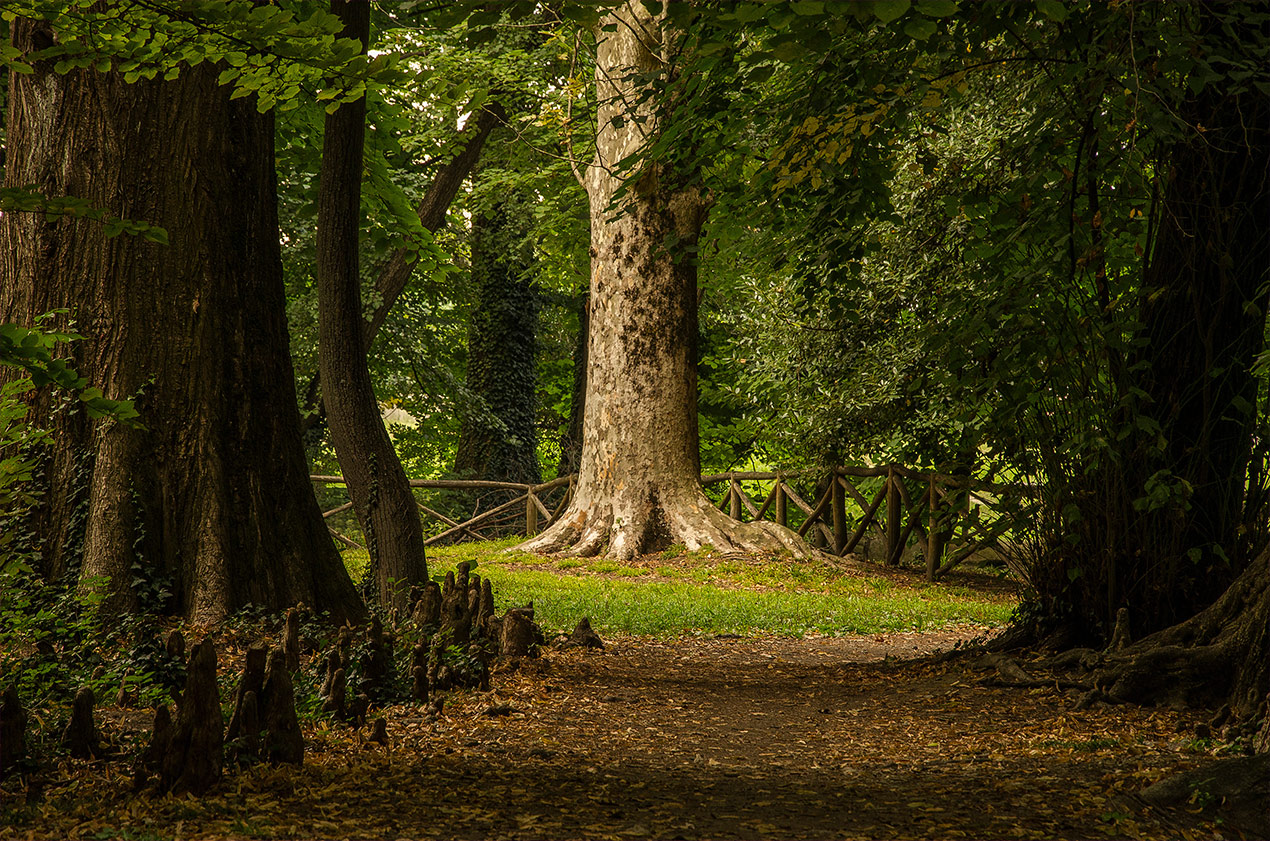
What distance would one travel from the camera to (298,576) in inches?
213

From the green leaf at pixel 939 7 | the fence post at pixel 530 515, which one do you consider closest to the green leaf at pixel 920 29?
the green leaf at pixel 939 7

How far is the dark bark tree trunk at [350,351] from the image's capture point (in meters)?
6.00

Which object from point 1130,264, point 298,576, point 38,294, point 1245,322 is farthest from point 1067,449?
point 38,294

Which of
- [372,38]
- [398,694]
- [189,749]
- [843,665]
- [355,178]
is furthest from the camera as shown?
[372,38]

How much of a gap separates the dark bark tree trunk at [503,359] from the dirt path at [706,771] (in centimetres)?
1329

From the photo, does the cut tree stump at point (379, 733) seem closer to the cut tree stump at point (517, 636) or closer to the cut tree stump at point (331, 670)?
the cut tree stump at point (331, 670)

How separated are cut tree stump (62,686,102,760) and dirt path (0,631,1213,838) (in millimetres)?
265

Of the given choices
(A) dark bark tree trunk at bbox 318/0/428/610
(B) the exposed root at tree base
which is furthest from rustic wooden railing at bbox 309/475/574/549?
(A) dark bark tree trunk at bbox 318/0/428/610

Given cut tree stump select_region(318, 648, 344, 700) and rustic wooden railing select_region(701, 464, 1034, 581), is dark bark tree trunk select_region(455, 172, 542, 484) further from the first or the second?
cut tree stump select_region(318, 648, 344, 700)

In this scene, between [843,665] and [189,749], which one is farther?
[843,665]

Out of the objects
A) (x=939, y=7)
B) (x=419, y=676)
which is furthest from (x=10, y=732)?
(x=939, y=7)

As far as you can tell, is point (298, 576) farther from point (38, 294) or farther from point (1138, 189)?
point (1138, 189)

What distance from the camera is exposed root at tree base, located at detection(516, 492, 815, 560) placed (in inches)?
454

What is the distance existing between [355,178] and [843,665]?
4.58 meters
